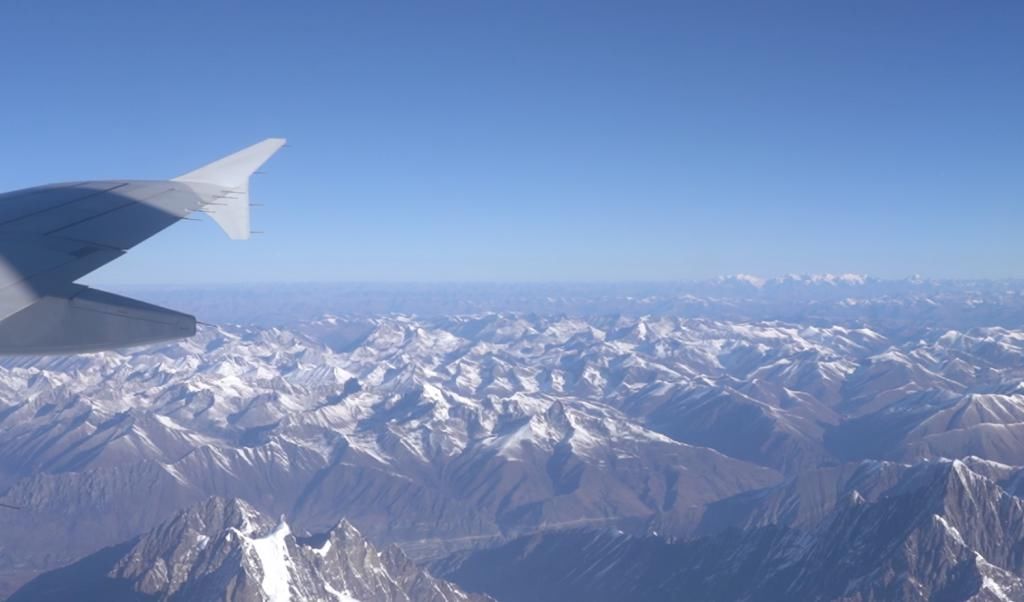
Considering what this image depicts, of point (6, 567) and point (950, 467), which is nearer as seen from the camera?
point (950, 467)

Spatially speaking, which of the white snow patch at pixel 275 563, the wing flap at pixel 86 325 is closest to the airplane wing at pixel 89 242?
the wing flap at pixel 86 325

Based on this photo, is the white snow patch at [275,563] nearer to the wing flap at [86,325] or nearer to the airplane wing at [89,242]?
the airplane wing at [89,242]

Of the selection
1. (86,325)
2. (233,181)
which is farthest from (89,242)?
(233,181)

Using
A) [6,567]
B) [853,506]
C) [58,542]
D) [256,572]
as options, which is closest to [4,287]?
[256,572]

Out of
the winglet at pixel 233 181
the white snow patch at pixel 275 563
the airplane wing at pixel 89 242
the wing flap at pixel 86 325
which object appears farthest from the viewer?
the white snow patch at pixel 275 563

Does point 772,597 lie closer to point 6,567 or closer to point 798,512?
point 798,512
